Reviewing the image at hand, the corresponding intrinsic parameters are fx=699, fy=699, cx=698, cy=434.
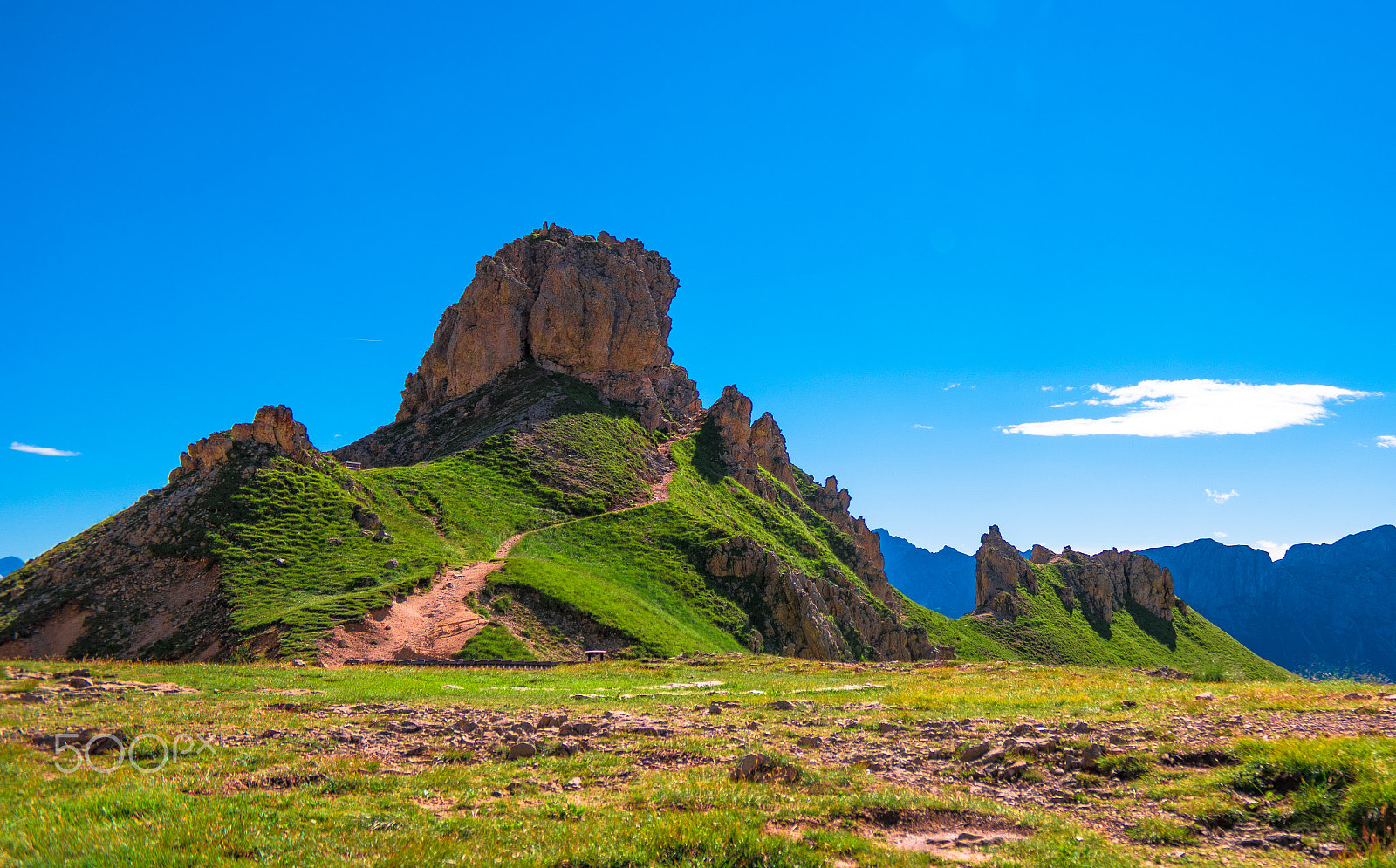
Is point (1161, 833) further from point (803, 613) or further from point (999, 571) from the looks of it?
point (999, 571)

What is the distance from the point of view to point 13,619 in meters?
46.8

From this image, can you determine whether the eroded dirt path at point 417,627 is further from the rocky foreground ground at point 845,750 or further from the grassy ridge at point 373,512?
the rocky foreground ground at point 845,750

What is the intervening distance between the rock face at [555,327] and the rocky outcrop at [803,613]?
47969mm

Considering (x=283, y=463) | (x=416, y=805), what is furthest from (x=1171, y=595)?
(x=416, y=805)

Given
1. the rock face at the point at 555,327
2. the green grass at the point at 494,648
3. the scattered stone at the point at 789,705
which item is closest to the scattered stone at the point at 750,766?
the scattered stone at the point at 789,705

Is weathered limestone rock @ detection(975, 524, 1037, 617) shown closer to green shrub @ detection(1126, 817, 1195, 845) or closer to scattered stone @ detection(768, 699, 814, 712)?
scattered stone @ detection(768, 699, 814, 712)

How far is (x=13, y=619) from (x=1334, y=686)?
70.2m

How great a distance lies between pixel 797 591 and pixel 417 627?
39209 millimetres

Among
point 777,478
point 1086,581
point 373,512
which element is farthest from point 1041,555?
point 373,512

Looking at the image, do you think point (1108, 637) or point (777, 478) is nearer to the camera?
point (1108, 637)

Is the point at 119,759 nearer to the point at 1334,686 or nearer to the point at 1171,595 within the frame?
the point at 1334,686

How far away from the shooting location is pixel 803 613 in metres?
70.6

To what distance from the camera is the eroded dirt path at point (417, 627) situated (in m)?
41.4

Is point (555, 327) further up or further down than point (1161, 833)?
further up
